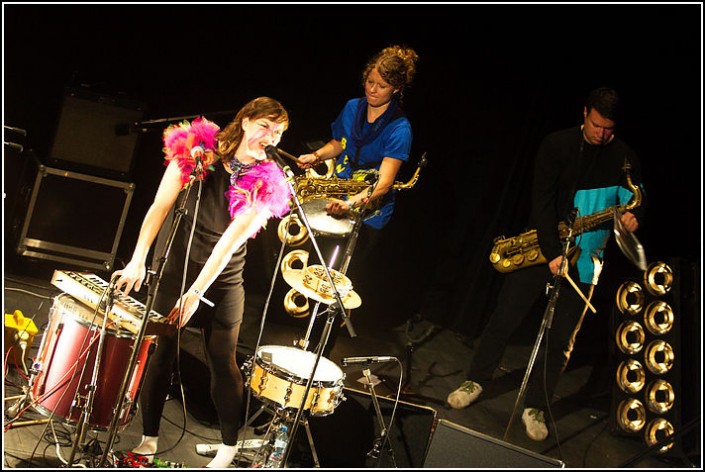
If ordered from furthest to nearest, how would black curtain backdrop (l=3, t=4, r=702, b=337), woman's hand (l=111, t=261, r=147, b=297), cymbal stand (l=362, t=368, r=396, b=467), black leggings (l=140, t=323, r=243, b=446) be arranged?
black curtain backdrop (l=3, t=4, r=702, b=337)
cymbal stand (l=362, t=368, r=396, b=467)
black leggings (l=140, t=323, r=243, b=446)
woman's hand (l=111, t=261, r=147, b=297)

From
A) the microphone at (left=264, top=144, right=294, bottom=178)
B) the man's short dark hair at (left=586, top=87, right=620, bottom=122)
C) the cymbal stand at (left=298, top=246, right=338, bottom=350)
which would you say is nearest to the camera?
the microphone at (left=264, top=144, right=294, bottom=178)

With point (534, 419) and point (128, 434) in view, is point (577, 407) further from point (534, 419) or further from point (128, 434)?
point (128, 434)

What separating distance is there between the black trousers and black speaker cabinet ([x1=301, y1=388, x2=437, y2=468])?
1191 millimetres

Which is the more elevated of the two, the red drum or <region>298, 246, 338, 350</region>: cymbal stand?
<region>298, 246, 338, 350</region>: cymbal stand

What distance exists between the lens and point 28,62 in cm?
548

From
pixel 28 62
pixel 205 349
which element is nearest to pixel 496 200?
pixel 205 349

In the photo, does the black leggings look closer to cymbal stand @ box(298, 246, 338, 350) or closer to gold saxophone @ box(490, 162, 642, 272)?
cymbal stand @ box(298, 246, 338, 350)

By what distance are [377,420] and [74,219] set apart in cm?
237

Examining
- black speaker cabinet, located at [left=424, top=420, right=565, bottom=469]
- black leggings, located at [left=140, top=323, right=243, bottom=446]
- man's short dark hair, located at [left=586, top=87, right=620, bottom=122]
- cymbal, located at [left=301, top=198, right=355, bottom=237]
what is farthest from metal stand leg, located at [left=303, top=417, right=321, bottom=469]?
man's short dark hair, located at [left=586, top=87, right=620, bottom=122]

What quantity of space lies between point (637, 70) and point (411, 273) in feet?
9.23

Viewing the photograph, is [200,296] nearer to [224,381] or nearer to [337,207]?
[224,381]

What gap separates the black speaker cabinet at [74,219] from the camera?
461 cm

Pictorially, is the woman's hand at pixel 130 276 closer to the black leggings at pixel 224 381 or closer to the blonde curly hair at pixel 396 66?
the black leggings at pixel 224 381

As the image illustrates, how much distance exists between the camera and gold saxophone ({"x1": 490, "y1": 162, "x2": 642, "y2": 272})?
4957 mm
